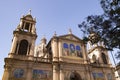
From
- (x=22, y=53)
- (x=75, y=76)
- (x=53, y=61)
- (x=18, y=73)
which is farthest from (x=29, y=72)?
(x=75, y=76)

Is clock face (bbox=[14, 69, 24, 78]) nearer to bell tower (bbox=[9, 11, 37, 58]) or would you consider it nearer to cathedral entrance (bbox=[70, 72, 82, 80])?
bell tower (bbox=[9, 11, 37, 58])

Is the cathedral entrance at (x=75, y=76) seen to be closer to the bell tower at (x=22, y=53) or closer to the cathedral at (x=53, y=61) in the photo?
the cathedral at (x=53, y=61)

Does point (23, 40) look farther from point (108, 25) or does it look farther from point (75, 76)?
point (108, 25)

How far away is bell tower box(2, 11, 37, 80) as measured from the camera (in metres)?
19.6

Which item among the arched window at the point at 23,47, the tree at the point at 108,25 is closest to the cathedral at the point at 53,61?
the arched window at the point at 23,47

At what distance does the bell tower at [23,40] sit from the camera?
22.5 m

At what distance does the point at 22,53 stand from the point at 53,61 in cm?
563

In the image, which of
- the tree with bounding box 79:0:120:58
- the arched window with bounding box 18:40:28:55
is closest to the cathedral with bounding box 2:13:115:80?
the arched window with bounding box 18:40:28:55

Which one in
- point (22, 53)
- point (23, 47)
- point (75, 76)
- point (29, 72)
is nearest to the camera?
point (29, 72)

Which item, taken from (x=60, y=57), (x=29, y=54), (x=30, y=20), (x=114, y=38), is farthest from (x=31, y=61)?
(x=114, y=38)

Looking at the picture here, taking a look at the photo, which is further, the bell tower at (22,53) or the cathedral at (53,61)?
the cathedral at (53,61)

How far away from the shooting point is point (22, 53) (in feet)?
74.3

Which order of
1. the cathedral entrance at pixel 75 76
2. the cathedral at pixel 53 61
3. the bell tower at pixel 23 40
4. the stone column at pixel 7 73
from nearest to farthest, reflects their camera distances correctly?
1. the stone column at pixel 7 73
2. the cathedral at pixel 53 61
3. the bell tower at pixel 23 40
4. the cathedral entrance at pixel 75 76

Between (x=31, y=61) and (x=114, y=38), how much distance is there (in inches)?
574
